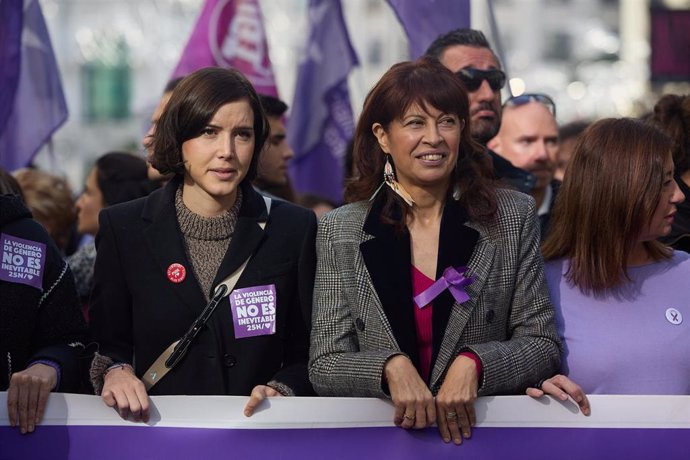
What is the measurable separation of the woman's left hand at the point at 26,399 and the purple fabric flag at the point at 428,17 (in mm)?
3197

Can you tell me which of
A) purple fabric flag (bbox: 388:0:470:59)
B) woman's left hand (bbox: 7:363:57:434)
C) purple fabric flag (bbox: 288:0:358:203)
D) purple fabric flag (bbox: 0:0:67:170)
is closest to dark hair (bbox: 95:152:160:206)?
purple fabric flag (bbox: 0:0:67:170)

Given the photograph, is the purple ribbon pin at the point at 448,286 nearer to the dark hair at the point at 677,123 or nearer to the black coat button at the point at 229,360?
the black coat button at the point at 229,360

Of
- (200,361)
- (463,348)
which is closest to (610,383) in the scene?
(463,348)

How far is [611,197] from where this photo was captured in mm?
4309

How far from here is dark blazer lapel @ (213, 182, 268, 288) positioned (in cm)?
427

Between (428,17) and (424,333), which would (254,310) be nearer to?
(424,333)

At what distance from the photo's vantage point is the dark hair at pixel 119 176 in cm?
709

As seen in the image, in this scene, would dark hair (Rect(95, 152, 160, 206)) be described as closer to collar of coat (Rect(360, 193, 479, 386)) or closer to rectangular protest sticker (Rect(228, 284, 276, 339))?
rectangular protest sticker (Rect(228, 284, 276, 339))

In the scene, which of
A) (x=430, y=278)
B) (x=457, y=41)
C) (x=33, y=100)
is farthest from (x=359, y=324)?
(x=33, y=100)

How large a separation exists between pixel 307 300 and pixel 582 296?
3.03ft

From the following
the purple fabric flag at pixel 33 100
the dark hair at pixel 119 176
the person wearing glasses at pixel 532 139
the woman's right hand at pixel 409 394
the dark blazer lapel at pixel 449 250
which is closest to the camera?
the woman's right hand at pixel 409 394

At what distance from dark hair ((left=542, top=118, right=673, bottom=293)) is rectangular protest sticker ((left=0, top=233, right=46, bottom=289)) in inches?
68.9

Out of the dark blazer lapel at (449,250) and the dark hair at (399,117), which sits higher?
the dark hair at (399,117)

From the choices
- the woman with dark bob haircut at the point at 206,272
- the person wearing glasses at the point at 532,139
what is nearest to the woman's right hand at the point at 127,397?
the woman with dark bob haircut at the point at 206,272
